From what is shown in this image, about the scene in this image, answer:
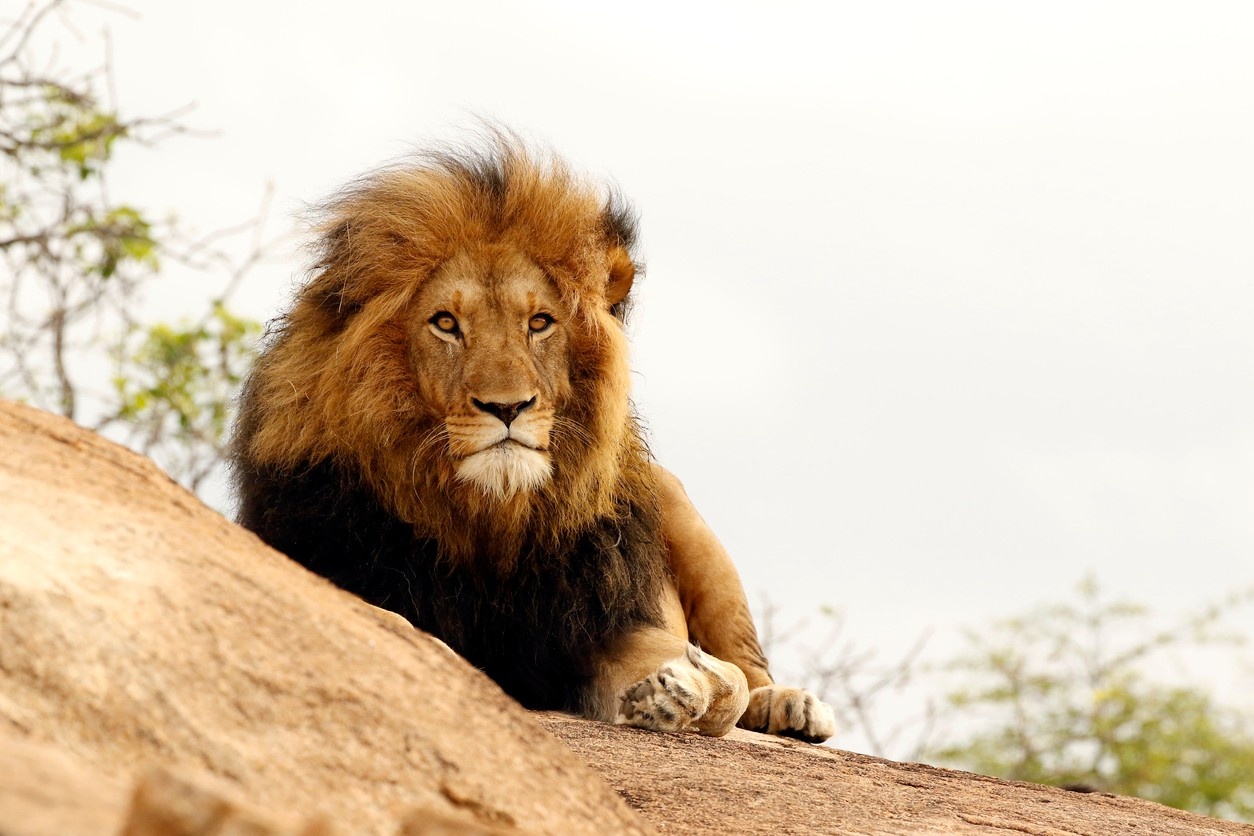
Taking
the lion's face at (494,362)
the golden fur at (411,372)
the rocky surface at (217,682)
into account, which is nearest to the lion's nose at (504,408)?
the lion's face at (494,362)

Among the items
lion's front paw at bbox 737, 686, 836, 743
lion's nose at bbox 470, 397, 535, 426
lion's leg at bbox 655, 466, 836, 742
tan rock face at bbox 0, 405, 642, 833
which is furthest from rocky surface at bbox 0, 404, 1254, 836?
lion's leg at bbox 655, 466, 836, 742

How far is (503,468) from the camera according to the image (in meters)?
5.05

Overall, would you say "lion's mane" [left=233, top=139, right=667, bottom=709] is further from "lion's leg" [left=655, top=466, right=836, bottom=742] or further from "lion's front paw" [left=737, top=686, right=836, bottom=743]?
"lion's leg" [left=655, top=466, right=836, bottom=742]

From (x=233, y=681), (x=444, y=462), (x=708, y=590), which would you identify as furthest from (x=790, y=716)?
(x=233, y=681)

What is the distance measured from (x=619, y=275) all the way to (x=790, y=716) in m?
1.65

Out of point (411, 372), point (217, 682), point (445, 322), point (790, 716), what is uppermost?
point (445, 322)

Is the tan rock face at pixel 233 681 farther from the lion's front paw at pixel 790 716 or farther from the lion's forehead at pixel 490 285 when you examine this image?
the lion's front paw at pixel 790 716

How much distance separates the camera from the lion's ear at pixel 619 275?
A: 225 inches

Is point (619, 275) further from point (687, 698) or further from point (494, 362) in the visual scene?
point (687, 698)

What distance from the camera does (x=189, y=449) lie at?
10.9 m

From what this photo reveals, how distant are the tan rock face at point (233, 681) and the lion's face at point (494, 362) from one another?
2223 millimetres

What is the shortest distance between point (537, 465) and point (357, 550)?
2.39ft

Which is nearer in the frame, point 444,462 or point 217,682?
point 217,682

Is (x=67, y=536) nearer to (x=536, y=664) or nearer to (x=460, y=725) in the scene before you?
(x=460, y=725)
